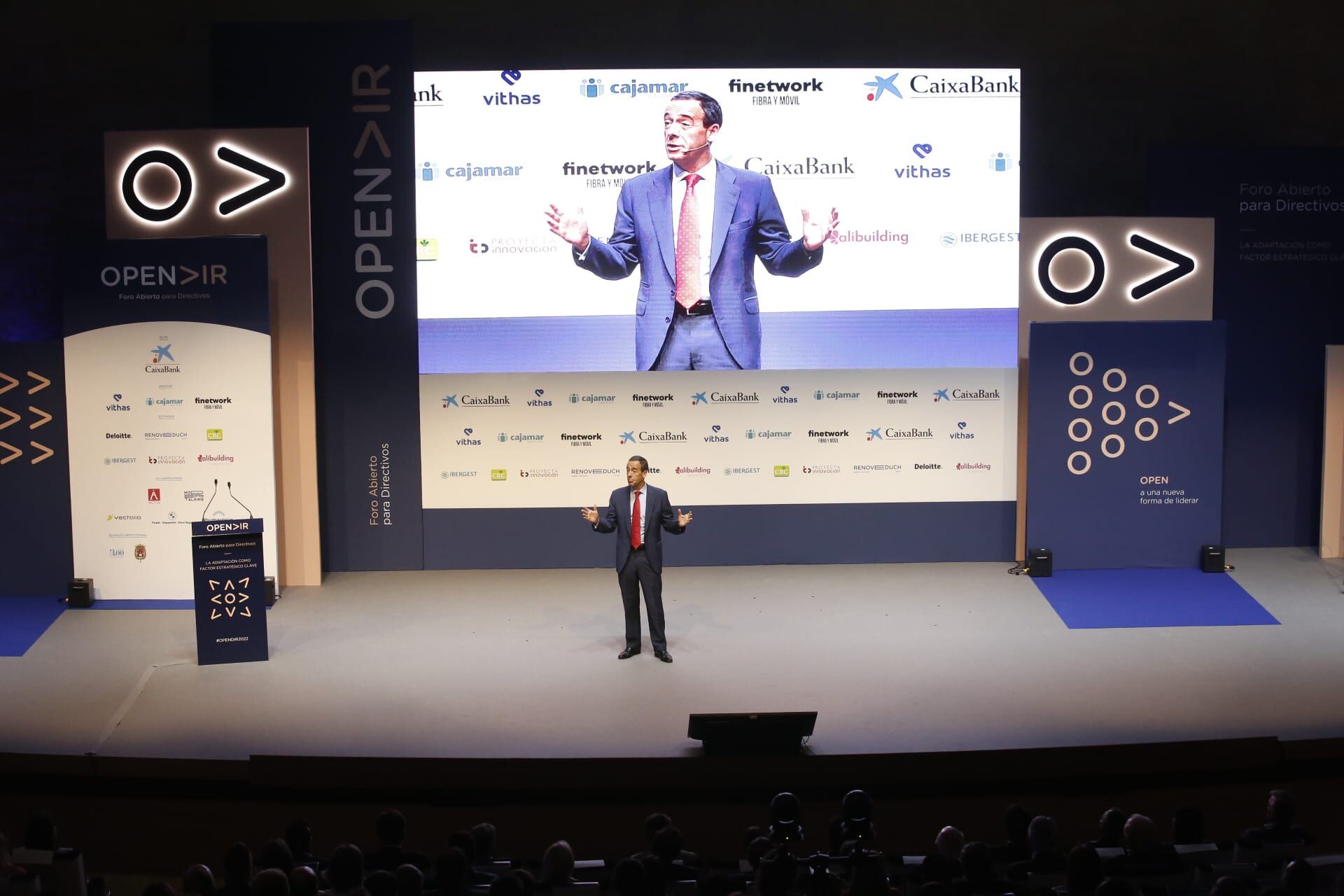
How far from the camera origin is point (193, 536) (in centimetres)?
707

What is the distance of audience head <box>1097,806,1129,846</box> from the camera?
390 cm

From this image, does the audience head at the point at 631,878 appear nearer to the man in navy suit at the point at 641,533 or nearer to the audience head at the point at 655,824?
the audience head at the point at 655,824

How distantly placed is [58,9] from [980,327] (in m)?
7.73

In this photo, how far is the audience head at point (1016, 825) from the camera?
3.88 metres

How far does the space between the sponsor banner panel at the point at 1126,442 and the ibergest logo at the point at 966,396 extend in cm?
44

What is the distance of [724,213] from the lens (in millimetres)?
8836

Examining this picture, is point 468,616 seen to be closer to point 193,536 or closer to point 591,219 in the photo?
point 193,536

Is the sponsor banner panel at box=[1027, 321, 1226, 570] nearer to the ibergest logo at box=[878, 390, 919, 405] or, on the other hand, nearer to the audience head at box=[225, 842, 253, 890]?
the ibergest logo at box=[878, 390, 919, 405]

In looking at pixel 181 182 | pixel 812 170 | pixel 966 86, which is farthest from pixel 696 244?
pixel 181 182

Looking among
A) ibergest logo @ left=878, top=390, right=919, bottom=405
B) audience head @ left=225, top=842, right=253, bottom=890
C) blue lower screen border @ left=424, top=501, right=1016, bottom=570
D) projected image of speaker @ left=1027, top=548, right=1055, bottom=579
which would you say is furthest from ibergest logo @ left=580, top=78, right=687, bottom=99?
audience head @ left=225, top=842, right=253, bottom=890

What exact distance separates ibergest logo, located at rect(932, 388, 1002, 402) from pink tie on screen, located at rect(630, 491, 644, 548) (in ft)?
10.4

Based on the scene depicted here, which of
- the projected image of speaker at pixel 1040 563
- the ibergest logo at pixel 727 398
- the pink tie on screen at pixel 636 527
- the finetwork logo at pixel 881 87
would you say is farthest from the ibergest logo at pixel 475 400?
the projected image of speaker at pixel 1040 563

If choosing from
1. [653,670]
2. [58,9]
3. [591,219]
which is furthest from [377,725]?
[58,9]

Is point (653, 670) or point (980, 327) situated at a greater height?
point (980, 327)
